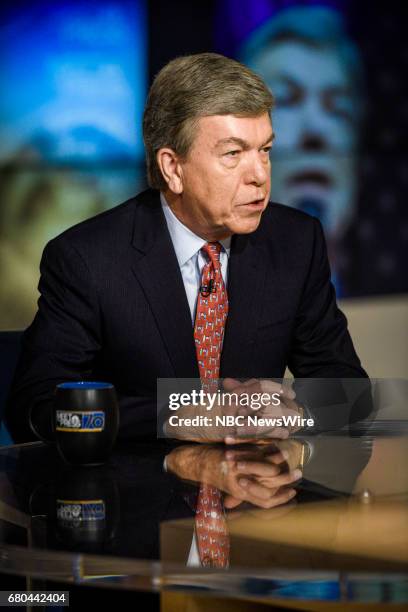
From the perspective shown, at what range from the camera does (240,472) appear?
145cm

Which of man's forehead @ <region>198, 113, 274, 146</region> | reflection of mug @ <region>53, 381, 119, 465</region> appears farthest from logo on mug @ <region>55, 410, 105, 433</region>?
man's forehead @ <region>198, 113, 274, 146</region>

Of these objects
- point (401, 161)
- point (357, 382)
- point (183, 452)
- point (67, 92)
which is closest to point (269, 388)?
point (183, 452)

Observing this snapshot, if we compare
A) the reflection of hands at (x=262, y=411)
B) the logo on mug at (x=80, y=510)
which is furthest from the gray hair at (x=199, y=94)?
the logo on mug at (x=80, y=510)

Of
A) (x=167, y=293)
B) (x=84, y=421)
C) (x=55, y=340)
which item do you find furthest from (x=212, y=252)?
(x=84, y=421)

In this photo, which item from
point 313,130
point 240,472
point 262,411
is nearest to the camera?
point 240,472

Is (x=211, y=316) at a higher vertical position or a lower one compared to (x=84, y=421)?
higher

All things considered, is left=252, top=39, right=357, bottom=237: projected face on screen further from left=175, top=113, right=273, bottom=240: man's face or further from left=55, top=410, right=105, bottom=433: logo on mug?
left=55, top=410, right=105, bottom=433: logo on mug

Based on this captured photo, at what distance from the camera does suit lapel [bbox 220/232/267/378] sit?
80.7 inches

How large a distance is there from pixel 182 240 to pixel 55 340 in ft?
1.26

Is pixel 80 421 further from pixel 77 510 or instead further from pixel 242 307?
pixel 242 307

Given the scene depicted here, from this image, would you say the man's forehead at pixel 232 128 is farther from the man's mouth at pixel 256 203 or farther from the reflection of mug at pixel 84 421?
the reflection of mug at pixel 84 421

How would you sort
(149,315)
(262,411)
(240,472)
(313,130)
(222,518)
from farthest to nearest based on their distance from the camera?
1. (313,130)
2. (149,315)
3. (262,411)
4. (240,472)
5. (222,518)

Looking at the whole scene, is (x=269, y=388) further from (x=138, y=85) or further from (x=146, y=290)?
(x=138, y=85)

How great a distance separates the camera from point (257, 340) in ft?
6.81
